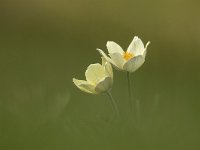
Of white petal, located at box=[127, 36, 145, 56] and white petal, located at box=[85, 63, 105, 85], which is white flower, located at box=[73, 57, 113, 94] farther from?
white petal, located at box=[127, 36, 145, 56]

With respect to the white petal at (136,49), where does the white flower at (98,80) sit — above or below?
below

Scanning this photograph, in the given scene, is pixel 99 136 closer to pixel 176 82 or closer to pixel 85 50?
pixel 176 82

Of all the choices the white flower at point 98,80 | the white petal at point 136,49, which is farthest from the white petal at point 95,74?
the white petal at point 136,49

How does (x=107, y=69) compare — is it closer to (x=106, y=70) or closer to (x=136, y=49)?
(x=106, y=70)

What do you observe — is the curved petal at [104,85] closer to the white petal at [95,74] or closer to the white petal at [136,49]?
the white petal at [95,74]

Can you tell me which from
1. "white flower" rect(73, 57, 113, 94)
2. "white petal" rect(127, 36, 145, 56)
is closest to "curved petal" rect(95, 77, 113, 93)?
"white flower" rect(73, 57, 113, 94)

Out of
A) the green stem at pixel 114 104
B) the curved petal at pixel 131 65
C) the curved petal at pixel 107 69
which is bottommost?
the green stem at pixel 114 104

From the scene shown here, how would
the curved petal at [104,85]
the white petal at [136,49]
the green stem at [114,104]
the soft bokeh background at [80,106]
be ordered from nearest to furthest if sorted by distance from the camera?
the soft bokeh background at [80,106]
the green stem at [114,104]
the curved petal at [104,85]
the white petal at [136,49]

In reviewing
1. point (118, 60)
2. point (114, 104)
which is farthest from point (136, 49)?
point (114, 104)
